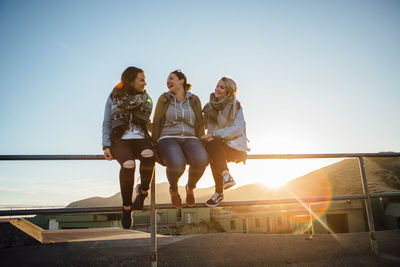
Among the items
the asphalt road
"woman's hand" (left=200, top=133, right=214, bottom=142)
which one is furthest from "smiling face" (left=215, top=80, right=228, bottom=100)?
the asphalt road

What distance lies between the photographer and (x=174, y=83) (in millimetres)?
2875

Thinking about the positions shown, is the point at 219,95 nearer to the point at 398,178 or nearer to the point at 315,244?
the point at 315,244

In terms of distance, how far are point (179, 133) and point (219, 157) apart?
0.48 meters

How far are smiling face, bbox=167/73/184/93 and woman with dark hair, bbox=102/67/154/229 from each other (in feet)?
1.07

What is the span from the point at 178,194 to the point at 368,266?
1774 millimetres

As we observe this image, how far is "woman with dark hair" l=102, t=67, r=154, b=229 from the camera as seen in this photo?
84.2 inches

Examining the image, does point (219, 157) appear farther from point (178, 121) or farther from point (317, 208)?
point (317, 208)

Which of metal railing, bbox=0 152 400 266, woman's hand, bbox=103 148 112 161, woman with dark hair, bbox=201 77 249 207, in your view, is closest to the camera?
metal railing, bbox=0 152 400 266

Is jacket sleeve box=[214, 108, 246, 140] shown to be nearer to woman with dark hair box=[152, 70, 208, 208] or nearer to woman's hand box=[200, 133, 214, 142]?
woman's hand box=[200, 133, 214, 142]

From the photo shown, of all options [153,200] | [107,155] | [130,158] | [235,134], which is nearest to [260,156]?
[235,134]

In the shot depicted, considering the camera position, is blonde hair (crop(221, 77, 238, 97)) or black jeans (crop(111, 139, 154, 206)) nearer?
black jeans (crop(111, 139, 154, 206))

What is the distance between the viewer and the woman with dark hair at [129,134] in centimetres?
214

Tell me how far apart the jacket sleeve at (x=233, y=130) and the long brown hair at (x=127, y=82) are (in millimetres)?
981

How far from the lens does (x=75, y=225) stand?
1258 inches
